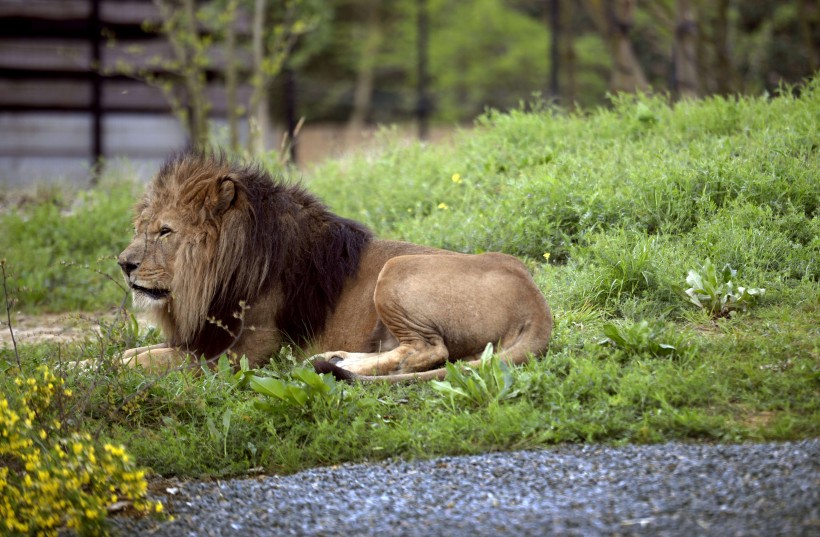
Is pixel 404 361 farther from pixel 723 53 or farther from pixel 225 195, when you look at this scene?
pixel 723 53

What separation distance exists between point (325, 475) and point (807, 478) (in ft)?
6.46

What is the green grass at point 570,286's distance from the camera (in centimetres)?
450

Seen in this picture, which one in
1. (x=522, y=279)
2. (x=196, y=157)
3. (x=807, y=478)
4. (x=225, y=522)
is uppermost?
(x=196, y=157)

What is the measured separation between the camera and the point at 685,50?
1441 cm

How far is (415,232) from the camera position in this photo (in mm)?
7590

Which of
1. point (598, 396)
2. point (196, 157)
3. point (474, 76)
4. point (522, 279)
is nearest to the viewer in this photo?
point (598, 396)

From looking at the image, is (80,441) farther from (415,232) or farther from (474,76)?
(474,76)

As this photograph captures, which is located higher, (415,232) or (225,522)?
(415,232)

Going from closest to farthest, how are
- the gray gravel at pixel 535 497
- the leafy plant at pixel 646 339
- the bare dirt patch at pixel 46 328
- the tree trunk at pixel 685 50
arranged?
the gray gravel at pixel 535 497 < the leafy plant at pixel 646 339 < the bare dirt patch at pixel 46 328 < the tree trunk at pixel 685 50

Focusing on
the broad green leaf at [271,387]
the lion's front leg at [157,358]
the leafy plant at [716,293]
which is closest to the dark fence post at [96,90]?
the lion's front leg at [157,358]

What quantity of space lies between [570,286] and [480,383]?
167cm

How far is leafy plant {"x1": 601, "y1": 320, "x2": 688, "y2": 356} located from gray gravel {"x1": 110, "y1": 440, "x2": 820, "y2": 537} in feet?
3.03

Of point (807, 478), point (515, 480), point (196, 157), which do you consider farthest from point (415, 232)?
point (807, 478)

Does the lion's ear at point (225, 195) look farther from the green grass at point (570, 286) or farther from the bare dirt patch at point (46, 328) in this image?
the bare dirt patch at point (46, 328)
